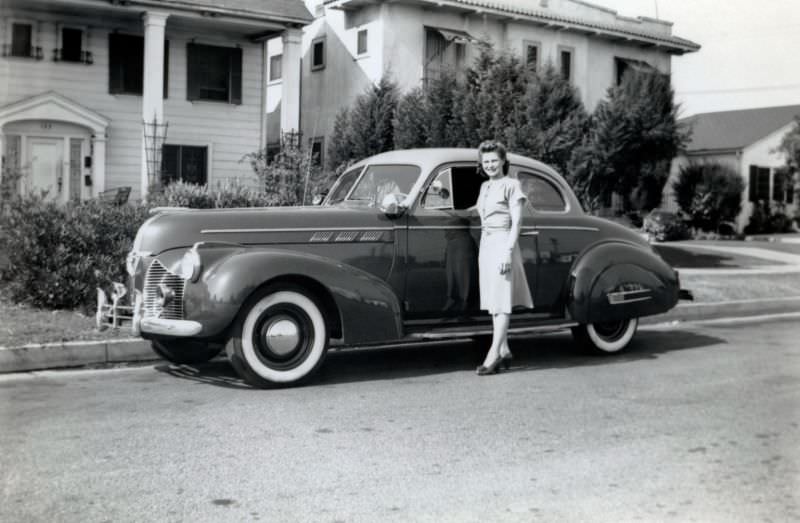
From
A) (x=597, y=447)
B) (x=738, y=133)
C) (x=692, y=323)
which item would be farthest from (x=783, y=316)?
(x=738, y=133)

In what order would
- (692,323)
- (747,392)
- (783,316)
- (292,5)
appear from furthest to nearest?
1. (292,5)
2. (783,316)
3. (692,323)
4. (747,392)

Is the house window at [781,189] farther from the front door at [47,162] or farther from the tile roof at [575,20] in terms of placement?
the front door at [47,162]

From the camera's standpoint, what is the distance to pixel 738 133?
35.1m

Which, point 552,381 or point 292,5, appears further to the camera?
point 292,5

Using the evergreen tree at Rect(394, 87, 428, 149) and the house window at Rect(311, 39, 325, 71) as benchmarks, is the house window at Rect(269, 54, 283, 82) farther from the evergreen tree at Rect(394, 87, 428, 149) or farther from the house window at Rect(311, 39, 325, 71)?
the evergreen tree at Rect(394, 87, 428, 149)

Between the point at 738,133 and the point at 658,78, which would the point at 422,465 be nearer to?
the point at 658,78

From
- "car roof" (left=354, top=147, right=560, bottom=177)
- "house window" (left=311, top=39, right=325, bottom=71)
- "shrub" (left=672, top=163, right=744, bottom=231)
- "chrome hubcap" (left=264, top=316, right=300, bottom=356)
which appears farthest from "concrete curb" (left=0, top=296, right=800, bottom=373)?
"shrub" (left=672, top=163, right=744, bottom=231)

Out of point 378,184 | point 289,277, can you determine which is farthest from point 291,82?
point 289,277

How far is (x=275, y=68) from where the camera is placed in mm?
27062

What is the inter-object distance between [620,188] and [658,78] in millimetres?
3113

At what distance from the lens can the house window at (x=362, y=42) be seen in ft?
77.1

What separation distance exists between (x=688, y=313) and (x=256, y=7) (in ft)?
40.4

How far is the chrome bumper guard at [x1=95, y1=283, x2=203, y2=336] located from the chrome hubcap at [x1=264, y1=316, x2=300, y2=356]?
0.53m

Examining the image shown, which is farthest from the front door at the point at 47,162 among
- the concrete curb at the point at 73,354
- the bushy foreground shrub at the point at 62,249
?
the concrete curb at the point at 73,354
